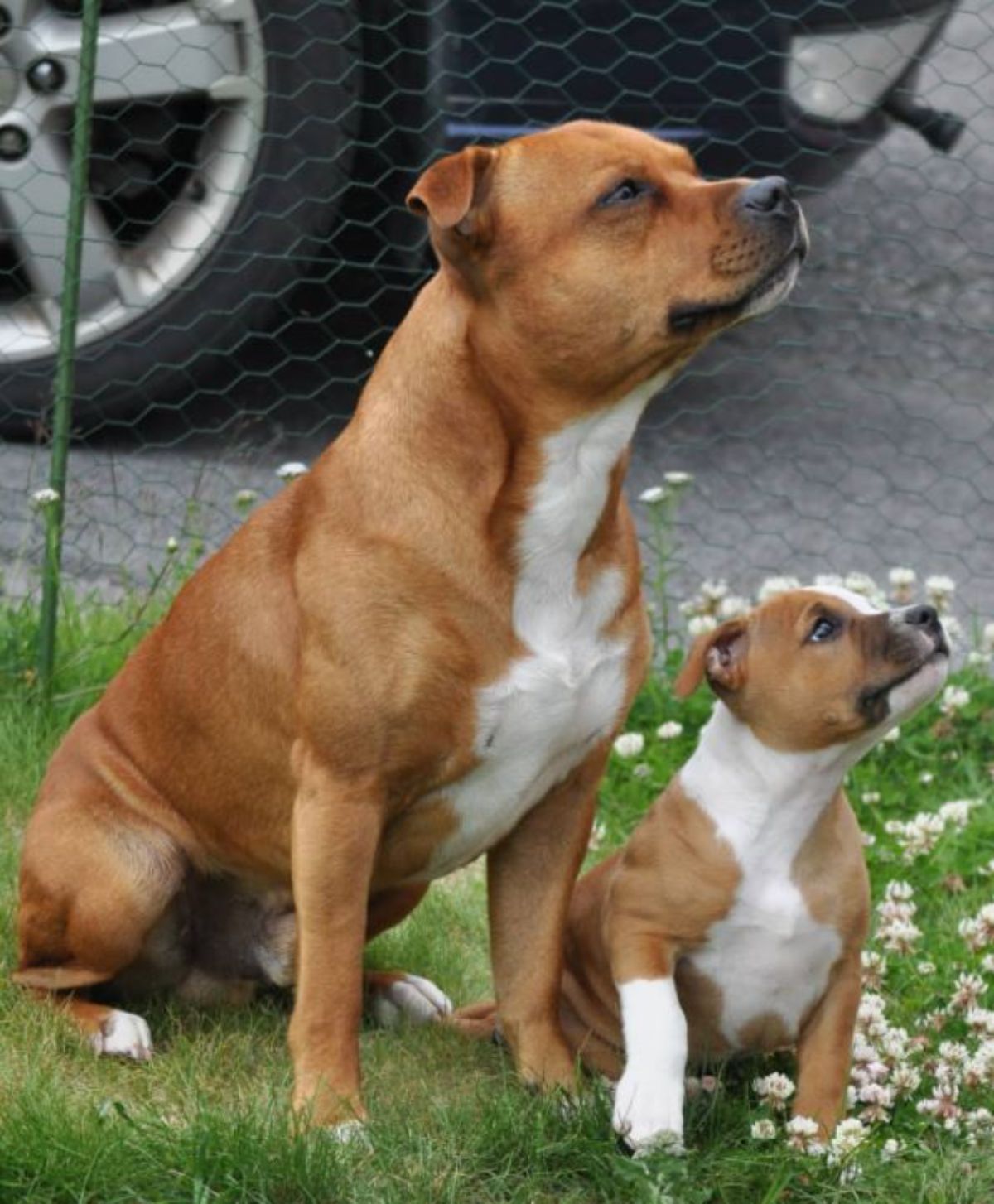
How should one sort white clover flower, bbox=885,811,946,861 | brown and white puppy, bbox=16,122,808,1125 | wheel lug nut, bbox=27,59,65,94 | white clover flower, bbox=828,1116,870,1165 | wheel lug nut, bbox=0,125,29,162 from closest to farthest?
white clover flower, bbox=828,1116,870,1165 → brown and white puppy, bbox=16,122,808,1125 → white clover flower, bbox=885,811,946,861 → wheel lug nut, bbox=27,59,65,94 → wheel lug nut, bbox=0,125,29,162

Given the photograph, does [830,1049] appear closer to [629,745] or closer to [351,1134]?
[351,1134]

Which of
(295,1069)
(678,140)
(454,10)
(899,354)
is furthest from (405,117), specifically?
(295,1069)

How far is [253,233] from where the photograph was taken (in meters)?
5.91

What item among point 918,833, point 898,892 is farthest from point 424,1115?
point 918,833

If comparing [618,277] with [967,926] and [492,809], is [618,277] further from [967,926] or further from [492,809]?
[967,926]

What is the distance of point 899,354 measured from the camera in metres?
7.52

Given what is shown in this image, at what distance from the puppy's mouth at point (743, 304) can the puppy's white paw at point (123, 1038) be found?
148 centimetres

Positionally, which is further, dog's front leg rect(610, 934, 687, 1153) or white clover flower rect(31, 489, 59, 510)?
white clover flower rect(31, 489, 59, 510)

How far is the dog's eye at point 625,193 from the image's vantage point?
3.71m

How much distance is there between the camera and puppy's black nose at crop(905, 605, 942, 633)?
3842 millimetres

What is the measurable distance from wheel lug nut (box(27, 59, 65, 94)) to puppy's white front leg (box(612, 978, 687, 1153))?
287cm

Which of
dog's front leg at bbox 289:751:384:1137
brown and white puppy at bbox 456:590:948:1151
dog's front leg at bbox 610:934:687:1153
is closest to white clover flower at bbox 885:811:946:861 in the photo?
brown and white puppy at bbox 456:590:948:1151

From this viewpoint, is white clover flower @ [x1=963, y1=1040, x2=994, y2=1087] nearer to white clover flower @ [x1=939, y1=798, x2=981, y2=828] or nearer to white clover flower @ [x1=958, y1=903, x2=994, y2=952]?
white clover flower @ [x1=958, y1=903, x2=994, y2=952]

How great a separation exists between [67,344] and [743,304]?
6.69 ft
